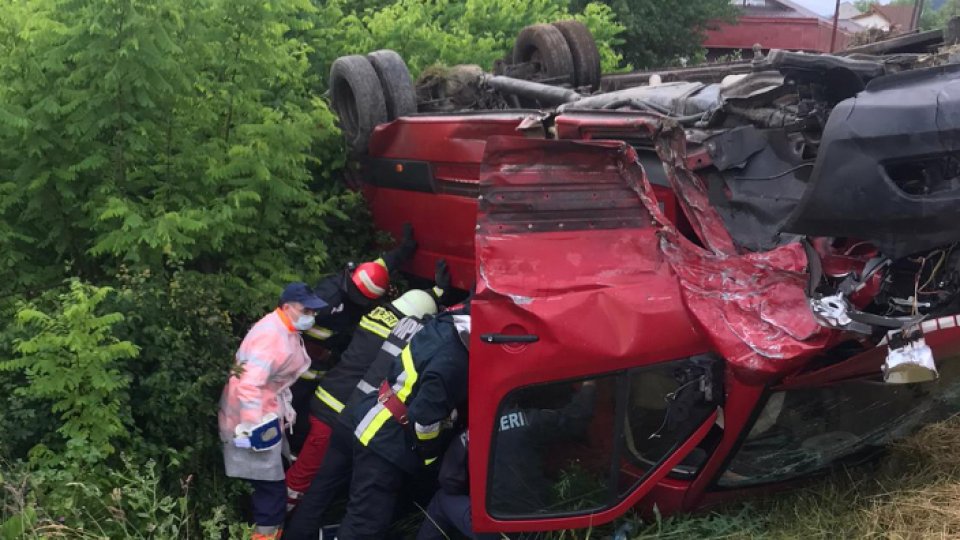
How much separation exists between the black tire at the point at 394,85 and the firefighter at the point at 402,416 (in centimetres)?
185

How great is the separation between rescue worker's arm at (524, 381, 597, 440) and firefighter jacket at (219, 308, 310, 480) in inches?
65.8

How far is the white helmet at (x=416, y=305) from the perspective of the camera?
15.5ft

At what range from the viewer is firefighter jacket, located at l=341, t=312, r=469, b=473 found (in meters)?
3.84

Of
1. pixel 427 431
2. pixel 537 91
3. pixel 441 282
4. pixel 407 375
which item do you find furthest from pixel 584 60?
pixel 427 431

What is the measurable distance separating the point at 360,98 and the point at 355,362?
5.98 ft

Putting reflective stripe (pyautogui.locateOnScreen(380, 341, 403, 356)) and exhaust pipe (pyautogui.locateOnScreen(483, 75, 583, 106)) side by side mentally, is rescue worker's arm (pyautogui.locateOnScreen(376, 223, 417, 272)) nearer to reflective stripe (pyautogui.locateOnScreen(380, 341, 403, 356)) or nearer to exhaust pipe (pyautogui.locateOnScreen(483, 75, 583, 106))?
reflective stripe (pyautogui.locateOnScreen(380, 341, 403, 356))

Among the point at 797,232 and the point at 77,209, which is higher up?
the point at 797,232

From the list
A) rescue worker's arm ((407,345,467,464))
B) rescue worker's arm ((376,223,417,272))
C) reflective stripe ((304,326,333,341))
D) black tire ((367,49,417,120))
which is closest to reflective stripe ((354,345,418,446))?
rescue worker's arm ((407,345,467,464))

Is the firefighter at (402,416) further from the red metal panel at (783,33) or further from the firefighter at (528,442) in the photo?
the red metal panel at (783,33)

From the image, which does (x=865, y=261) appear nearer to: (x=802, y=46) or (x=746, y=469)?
(x=746, y=469)

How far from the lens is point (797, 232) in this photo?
283cm

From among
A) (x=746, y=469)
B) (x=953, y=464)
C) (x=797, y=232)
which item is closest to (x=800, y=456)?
(x=746, y=469)

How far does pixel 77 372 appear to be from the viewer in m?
3.96

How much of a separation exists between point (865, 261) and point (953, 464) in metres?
1.05
